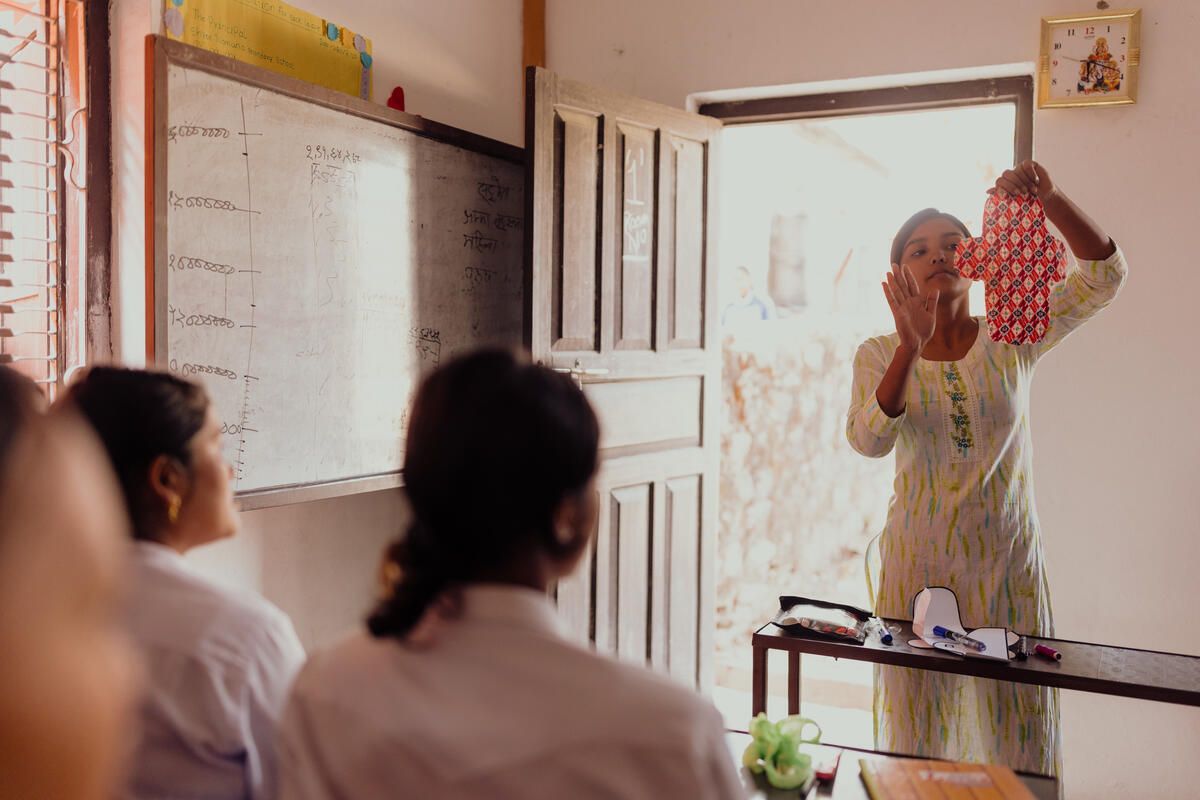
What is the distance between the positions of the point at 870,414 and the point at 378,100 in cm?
173

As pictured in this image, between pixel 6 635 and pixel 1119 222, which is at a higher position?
pixel 1119 222

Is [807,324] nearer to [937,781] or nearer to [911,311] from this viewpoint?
[911,311]

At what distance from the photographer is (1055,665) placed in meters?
1.94

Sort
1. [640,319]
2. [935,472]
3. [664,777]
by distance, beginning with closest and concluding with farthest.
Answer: [664,777] < [935,472] < [640,319]

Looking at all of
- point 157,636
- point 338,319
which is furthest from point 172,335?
point 157,636

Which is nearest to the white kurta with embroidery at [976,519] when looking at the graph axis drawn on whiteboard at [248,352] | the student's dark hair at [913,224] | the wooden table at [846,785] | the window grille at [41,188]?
the student's dark hair at [913,224]

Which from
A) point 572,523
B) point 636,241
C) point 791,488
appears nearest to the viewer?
point 572,523

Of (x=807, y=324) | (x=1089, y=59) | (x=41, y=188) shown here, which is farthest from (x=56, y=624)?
(x=807, y=324)

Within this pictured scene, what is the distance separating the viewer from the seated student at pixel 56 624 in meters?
0.63

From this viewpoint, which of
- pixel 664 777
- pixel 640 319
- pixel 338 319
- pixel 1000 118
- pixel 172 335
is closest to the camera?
pixel 664 777

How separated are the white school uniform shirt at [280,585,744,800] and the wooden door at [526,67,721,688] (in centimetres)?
198

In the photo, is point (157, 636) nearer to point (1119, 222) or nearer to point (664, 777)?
point (664, 777)

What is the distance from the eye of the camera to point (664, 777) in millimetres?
783

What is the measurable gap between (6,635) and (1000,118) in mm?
4629
